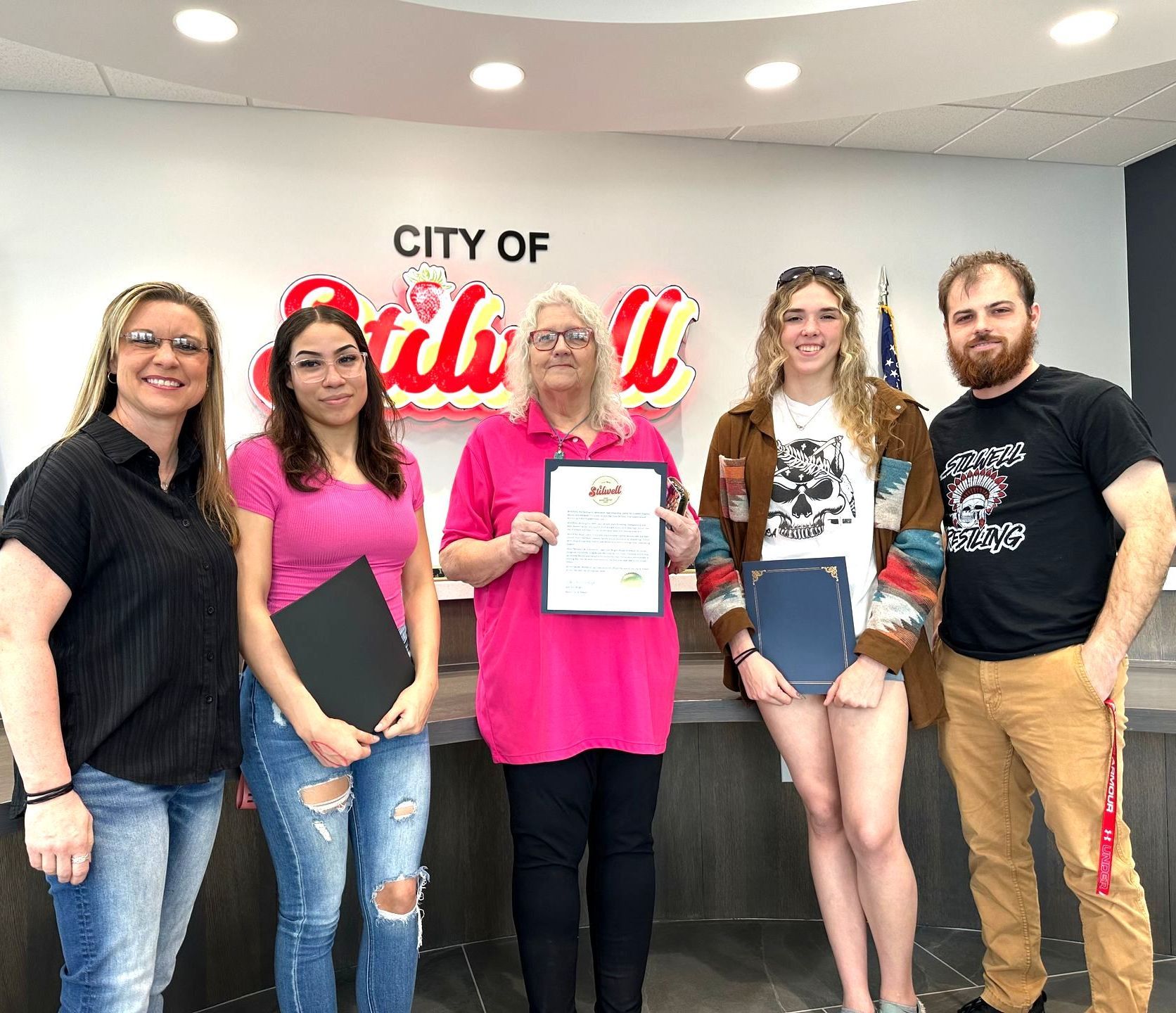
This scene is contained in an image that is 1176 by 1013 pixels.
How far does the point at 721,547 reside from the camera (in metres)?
2.29

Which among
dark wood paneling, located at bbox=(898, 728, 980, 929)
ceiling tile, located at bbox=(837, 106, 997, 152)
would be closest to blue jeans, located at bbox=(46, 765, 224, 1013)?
dark wood paneling, located at bbox=(898, 728, 980, 929)

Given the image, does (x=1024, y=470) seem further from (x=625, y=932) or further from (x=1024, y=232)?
(x=1024, y=232)

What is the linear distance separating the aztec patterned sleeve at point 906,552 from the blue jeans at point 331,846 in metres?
1.02

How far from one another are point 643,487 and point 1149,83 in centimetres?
401

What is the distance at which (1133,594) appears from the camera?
2.11 m

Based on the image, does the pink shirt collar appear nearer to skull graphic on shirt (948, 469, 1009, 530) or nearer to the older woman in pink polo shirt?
the older woman in pink polo shirt

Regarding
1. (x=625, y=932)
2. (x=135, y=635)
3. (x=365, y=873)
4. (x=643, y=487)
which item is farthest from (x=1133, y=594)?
(x=135, y=635)

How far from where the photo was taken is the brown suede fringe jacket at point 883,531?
6.97ft

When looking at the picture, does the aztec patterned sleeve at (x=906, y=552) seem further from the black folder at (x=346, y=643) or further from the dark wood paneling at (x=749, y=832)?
the dark wood paneling at (x=749, y=832)

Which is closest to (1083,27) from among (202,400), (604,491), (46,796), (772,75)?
(772,75)

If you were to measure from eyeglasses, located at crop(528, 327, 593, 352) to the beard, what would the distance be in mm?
942

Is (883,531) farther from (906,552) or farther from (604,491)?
(604,491)

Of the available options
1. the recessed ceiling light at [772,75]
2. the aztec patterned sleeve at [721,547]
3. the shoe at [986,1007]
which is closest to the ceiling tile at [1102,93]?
the recessed ceiling light at [772,75]

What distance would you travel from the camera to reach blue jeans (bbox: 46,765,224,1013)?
144 cm
